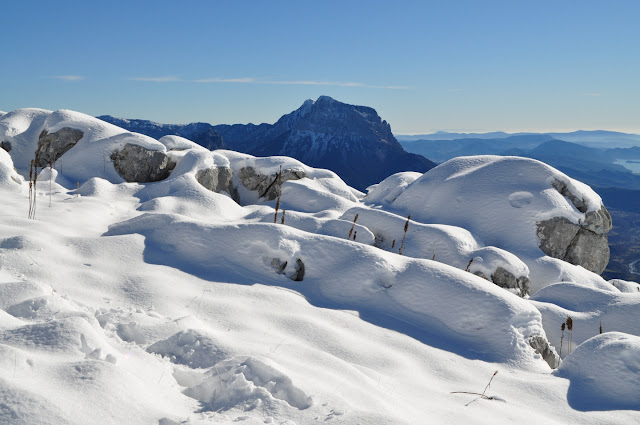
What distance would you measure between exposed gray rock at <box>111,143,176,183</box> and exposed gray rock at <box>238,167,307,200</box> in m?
3.74

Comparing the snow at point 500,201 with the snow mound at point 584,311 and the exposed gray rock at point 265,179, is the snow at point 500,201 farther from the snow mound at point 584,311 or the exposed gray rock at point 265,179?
the exposed gray rock at point 265,179

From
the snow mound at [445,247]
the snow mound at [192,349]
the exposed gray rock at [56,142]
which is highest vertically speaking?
the exposed gray rock at [56,142]

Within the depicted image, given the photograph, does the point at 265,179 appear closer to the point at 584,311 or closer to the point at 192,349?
the point at 584,311

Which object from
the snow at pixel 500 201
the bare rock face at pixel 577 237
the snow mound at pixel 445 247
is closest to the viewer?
the snow mound at pixel 445 247

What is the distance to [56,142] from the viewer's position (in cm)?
1972

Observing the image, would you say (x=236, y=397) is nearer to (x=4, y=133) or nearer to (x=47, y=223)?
(x=47, y=223)

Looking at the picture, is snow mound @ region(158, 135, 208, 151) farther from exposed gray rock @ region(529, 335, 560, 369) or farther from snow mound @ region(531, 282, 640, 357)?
exposed gray rock @ region(529, 335, 560, 369)

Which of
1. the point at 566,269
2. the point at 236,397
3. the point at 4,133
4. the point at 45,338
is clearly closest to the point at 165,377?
the point at 236,397

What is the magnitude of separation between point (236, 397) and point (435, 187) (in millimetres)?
15011

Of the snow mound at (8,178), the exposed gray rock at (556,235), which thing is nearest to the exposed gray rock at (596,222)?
the exposed gray rock at (556,235)

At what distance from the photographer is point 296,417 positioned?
3947 millimetres

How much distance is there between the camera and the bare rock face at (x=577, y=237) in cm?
1580

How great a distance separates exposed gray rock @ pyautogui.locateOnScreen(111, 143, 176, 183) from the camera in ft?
62.1

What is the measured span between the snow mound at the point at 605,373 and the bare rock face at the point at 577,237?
9.16m
